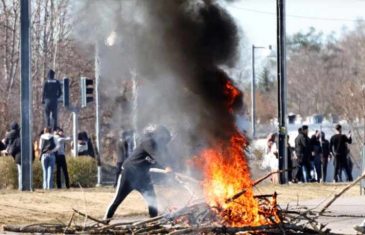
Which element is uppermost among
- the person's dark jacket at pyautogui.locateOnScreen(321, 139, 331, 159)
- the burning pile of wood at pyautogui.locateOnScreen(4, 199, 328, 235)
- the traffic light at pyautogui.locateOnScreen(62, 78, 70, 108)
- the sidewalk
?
the traffic light at pyautogui.locateOnScreen(62, 78, 70, 108)

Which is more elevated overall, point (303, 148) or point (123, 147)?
point (123, 147)

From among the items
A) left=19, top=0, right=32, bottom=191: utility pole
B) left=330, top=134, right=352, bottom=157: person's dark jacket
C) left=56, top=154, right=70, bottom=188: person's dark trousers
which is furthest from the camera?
left=330, top=134, right=352, bottom=157: person's dark jacket

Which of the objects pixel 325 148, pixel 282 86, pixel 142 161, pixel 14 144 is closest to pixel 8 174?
pixel 14 144

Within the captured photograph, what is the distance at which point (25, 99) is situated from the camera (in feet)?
88.8

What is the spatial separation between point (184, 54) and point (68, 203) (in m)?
6.56

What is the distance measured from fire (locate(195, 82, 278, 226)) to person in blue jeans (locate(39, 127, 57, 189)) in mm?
11352

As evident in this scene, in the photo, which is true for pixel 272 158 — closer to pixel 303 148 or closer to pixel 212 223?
pixel 303 148

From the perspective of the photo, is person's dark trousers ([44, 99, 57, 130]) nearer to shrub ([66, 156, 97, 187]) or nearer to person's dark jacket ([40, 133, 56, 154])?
shrub ([66, 156, 97, 187])

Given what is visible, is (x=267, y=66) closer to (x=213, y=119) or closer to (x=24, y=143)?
(x=24, y=143)

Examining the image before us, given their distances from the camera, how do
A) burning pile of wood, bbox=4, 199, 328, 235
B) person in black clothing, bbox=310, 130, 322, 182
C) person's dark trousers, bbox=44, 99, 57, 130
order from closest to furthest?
burning pile of wood, bbox=4, 199, 328, 235, person's dark trousers, bbox=44, 99, 57, 130, person in black clothing, bbox=310, 130, 322, 182

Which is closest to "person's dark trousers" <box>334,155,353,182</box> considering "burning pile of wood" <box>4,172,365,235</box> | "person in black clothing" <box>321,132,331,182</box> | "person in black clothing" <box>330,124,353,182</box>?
"person in black clothing" <box>330,124,353,182</box>

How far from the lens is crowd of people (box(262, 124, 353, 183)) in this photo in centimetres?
3431

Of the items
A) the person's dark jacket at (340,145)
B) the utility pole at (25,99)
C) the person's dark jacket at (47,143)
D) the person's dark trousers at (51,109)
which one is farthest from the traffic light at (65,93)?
the person's dark jacket at (340,145)

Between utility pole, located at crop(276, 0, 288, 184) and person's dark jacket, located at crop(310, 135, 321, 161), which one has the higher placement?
utility pole, located at crop(276, 0, 288, 184)
